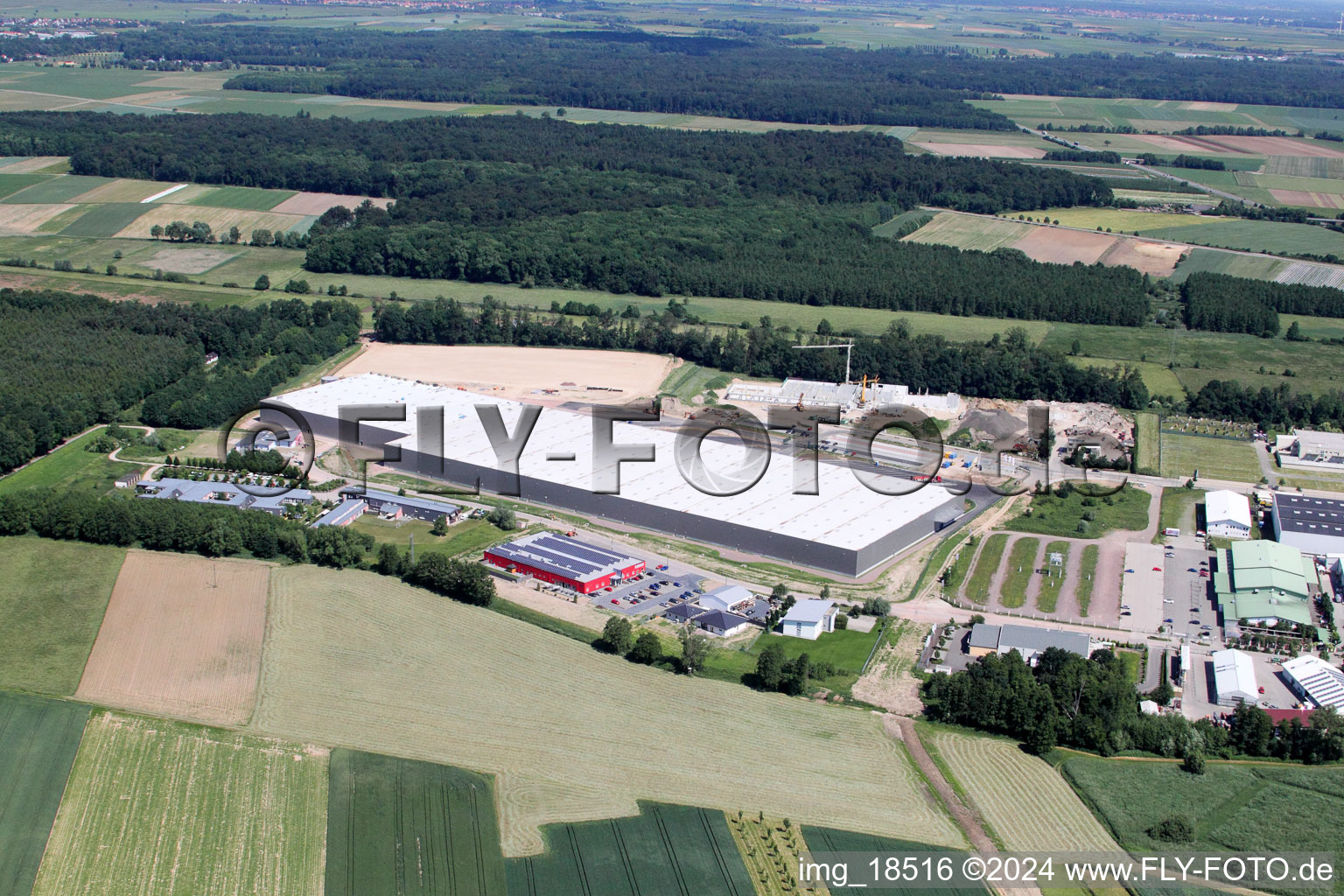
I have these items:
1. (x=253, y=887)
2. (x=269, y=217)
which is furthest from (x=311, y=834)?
(x=269, y=217)

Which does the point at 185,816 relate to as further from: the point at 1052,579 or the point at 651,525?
the point at 1052,579

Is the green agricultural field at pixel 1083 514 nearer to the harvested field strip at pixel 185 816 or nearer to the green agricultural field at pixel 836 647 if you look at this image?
the green agricultural field at pixel 836 647

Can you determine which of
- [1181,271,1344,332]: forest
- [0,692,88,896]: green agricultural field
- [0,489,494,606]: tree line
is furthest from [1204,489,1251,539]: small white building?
[0,692,88,896]: green agricultural field

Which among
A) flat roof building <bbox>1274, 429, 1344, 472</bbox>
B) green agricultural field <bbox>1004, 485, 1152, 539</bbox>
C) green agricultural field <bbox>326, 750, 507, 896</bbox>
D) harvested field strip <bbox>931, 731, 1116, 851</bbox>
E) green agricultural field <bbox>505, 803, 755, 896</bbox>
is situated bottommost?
harvested field strip <bbox>931, 731, 1116, 851</bbox>

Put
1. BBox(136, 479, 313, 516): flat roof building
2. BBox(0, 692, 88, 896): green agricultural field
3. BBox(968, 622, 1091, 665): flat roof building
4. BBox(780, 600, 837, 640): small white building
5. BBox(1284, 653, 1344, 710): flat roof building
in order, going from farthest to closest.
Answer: BBox(136, 479, 313, 516): flat roof building
BBox(780, 600, 837, 640): small white building
BBox(968, 622, 1091, 665): flat roof building
BBox(1284, 653, 1344, 710): flat roof building
BBox(0, 692, 88, 896): green agricultural field

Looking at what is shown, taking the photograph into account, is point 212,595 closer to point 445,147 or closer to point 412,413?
point 412,413

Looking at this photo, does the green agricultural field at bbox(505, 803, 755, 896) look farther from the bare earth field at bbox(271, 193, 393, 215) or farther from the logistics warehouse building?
the bare earth field at bbox(271, 193, 393, 215)

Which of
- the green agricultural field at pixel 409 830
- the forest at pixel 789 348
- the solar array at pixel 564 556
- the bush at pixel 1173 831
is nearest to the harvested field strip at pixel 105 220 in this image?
the forest at pixel 789 348
